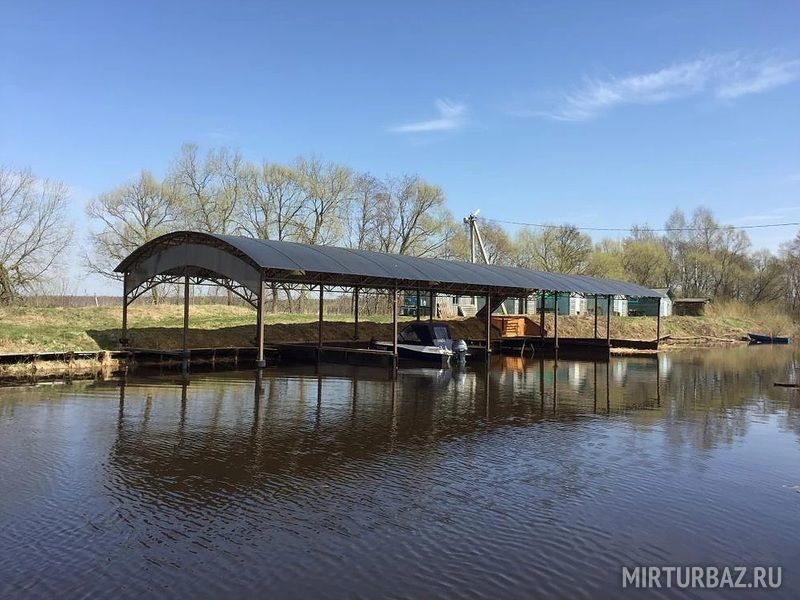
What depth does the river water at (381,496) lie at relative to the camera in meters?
5.51

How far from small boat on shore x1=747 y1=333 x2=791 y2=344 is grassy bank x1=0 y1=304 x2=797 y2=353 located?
640 centimetres

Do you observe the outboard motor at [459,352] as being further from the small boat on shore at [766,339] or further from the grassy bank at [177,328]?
the small boat on shore at [766,339]

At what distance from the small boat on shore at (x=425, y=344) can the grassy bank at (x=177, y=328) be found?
6.16 m

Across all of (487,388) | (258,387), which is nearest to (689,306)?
(487,388)

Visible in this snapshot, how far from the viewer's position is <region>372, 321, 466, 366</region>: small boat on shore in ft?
86.7

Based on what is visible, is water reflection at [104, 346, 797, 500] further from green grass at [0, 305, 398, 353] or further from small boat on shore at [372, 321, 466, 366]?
green grass at [0, 305, 398, 353]

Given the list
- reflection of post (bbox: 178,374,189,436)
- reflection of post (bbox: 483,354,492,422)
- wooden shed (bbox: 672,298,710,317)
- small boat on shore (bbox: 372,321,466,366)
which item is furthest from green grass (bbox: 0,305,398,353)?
wooden shed (bbox: 672,298,710,317)

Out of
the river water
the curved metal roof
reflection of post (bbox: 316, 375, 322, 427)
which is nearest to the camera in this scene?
the river water

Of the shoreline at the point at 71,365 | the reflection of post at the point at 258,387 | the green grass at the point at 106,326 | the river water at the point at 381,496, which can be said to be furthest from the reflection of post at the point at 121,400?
the green grass at the point at 106,326

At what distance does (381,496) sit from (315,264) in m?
16.0

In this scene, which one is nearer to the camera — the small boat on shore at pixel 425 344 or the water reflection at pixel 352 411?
the water reflection at pixel 352 411

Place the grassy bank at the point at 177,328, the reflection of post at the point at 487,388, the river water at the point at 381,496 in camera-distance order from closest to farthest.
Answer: the river water at the point at 381,496
the reflection of post at the point at 487,388
the grassy bank at the point at 177,328

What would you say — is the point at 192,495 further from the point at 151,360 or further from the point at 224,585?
the point at 151,360

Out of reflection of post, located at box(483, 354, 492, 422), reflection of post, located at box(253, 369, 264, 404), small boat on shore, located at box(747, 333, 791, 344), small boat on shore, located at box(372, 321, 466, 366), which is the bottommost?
small boat on shore, located at box(747, 333, 791, 344)
